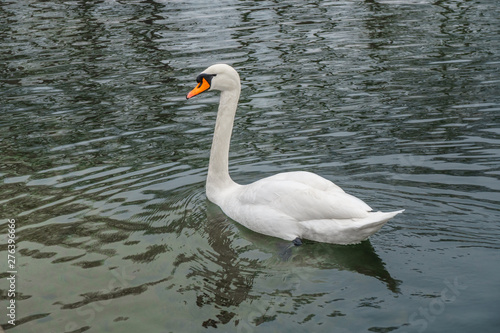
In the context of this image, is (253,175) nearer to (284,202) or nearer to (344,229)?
(284,202)

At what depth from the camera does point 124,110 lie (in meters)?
11.7

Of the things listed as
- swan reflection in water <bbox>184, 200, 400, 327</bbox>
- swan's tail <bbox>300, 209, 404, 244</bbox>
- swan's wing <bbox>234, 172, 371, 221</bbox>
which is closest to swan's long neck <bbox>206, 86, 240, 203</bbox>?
swan's wing <bbox>234, 172, 371, 221</bbox>

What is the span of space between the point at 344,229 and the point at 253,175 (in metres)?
2.58

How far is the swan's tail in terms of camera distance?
5.90m

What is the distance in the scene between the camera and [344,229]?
612 cm

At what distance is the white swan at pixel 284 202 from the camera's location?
6.21 metres

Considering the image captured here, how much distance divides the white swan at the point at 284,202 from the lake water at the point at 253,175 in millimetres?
172

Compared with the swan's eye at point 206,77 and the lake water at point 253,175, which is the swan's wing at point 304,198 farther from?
the swan's eye at point 206,77

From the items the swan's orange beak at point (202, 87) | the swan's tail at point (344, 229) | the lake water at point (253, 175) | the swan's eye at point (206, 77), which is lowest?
the lake water at point (253, 175)

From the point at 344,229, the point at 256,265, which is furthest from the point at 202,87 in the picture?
the point at 344,229

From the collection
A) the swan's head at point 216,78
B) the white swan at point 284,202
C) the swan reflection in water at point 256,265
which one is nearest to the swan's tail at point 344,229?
the white swan at point 284,202

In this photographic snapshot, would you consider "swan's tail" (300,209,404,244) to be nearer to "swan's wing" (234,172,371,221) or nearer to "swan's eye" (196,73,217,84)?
"swan's wing" (234,172,371,221)

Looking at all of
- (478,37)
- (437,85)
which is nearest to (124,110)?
(437,85)

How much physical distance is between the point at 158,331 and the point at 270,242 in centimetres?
184
